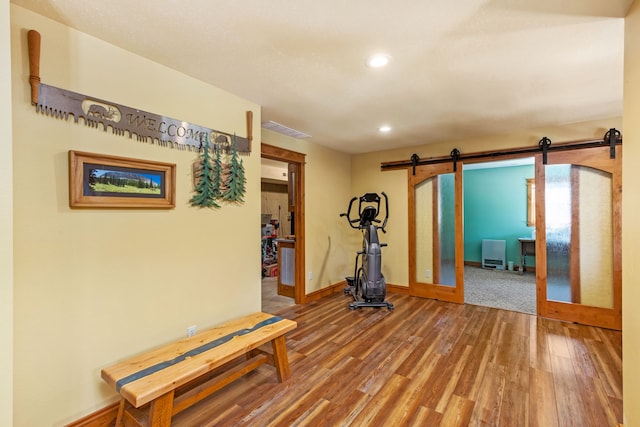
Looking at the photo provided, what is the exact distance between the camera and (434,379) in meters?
2.23

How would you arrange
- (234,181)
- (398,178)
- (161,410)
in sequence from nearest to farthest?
(161,410) → (234,181) → (398,178)

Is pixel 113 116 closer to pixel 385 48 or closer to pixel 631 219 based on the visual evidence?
pixel 385 48

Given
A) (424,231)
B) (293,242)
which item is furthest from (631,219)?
(293,242)

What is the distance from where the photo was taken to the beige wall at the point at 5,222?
1.10 metres

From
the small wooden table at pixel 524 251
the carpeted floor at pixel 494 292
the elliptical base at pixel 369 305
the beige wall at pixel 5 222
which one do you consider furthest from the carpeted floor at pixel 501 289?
the beige wall at pixel 5 222

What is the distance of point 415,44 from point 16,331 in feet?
9.10

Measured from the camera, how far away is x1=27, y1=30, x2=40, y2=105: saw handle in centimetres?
149

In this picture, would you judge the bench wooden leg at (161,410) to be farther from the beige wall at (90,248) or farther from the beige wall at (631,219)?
the beige wall at (631,219)

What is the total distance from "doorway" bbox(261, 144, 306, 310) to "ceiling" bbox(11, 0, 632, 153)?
0.86 metres

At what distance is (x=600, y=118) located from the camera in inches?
126

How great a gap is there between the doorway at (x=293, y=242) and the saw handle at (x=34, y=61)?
2184 millimetres

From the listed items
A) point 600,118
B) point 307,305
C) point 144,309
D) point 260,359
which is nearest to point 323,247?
point 307,305

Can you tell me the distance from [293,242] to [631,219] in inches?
145

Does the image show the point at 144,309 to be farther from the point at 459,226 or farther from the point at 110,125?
the point at 459,226
